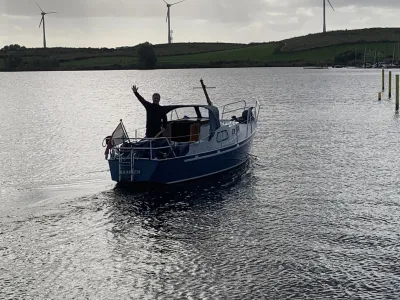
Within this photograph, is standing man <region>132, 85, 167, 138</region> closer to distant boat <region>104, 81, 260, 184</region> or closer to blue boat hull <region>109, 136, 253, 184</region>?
distant boat <region>104, 81, 260, 184</region>

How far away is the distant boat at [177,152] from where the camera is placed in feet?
79.9

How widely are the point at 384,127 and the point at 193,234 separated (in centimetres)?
3022

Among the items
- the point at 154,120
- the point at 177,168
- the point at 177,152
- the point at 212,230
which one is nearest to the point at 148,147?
the point at 177,152

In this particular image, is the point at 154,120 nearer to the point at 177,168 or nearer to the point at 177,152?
the point at 177,152

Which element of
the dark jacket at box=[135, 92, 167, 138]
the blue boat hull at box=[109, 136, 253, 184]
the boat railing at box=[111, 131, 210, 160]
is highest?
the dark jacket at box=[135, 92, 167, 138]

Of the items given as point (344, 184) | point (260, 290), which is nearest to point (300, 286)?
point (260, 290)

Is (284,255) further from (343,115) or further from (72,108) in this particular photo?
(72,108)

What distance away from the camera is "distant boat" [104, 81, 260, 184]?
24344 millimetres

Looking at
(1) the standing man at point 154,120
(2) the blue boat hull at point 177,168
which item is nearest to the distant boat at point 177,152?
(2) the blue boat hull at point 177,168

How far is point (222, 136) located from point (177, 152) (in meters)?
3.30

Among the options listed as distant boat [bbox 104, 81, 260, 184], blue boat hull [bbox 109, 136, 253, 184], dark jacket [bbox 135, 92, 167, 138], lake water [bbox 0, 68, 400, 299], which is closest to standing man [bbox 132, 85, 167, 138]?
dark jacket [bbox 135, 92, 167, 138]

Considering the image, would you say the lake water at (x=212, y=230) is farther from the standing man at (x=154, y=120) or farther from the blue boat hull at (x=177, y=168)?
the standing man at (x=154, y=120)

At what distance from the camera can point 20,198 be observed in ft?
76.2

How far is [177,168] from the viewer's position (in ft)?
82.1
